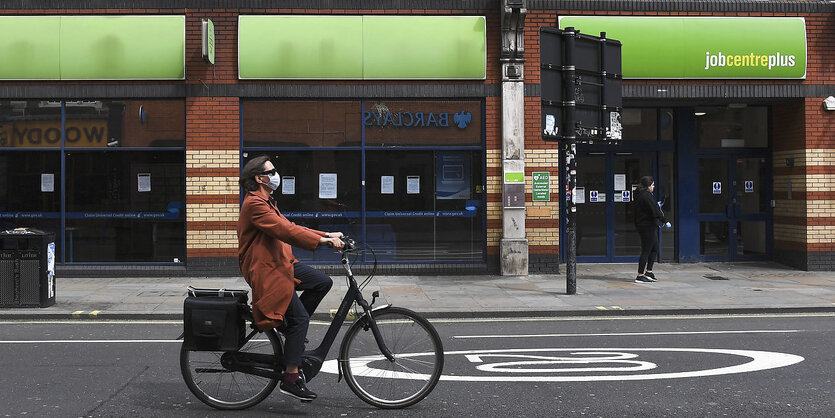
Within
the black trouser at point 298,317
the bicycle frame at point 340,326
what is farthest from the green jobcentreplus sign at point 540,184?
the black trouser at point 298,317

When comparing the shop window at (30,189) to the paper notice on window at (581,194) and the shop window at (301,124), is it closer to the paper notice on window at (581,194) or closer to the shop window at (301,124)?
the shop window at (301,124)

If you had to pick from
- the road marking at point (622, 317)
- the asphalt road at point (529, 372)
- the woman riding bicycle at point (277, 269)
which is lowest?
the road marking at point (622, 317)

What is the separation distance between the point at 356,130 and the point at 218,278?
371 cm

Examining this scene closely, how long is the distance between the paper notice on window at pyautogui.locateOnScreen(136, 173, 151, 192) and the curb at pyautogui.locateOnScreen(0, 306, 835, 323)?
4.56m

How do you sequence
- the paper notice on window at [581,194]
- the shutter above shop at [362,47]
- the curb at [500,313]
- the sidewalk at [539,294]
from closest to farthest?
the curb at [500,313]
the sidewalk at [539,294]
the shutter above shop at [362,47]
the paper notice on window at [581,194]

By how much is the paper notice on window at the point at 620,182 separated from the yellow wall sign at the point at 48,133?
10125 mm

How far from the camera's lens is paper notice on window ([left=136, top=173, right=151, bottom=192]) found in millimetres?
14258

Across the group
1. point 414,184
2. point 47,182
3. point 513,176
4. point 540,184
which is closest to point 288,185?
point 414,184

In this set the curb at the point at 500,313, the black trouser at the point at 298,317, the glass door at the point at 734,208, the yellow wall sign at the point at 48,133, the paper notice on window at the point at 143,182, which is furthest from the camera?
the glass door at the point at 734,208

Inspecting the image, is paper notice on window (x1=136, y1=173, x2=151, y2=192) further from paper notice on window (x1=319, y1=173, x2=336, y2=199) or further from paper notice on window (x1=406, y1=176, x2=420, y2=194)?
paper notice on window (x1=406, y1=176, x2=420, y2=194)

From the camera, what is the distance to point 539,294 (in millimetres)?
11898

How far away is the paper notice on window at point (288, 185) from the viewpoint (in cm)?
1438

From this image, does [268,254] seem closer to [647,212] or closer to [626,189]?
[647,212]

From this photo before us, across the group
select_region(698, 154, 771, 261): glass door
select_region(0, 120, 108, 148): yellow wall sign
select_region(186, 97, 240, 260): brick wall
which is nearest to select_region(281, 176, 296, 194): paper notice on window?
select_region(186, 97, 240, 260): brick wall
